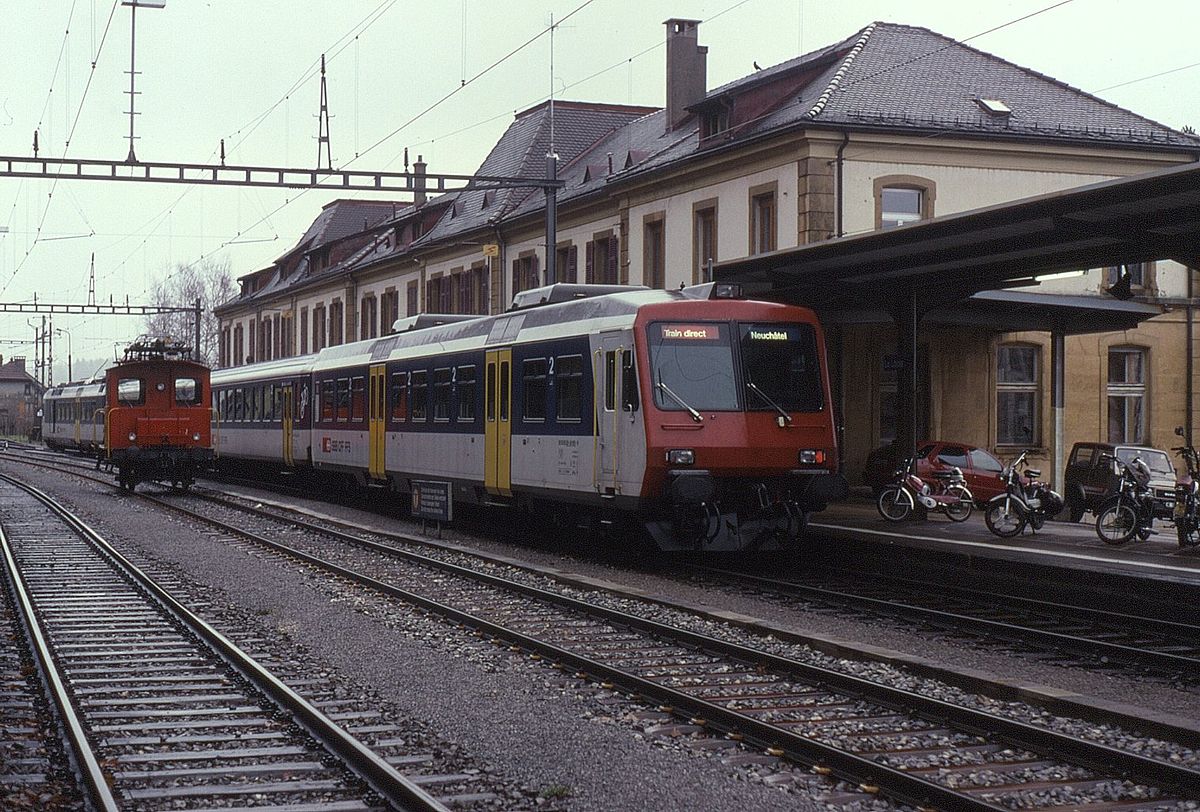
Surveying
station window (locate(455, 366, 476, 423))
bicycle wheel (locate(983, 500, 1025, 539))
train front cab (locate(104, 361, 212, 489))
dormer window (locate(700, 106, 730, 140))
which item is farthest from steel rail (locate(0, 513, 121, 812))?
dormer window (locate(700, 106, 730, 140))

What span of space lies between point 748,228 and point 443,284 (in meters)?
21.7

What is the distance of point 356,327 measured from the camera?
64.0m

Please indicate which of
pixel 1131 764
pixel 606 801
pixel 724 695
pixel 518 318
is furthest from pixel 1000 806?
pixel 518 318

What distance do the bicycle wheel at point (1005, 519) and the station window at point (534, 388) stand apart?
19.9 ft

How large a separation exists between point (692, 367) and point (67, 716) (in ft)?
31.5

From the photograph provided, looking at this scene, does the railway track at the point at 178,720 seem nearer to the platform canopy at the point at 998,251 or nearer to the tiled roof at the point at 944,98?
the platform canopy at the point at 998,251

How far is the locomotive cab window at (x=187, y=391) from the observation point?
35.8m

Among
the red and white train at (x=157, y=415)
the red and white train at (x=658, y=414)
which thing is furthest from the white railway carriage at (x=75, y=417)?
the red and white train at (x=658, y=414)

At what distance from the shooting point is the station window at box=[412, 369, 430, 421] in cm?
2519

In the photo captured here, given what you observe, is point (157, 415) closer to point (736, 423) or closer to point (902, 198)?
point (902, 198)

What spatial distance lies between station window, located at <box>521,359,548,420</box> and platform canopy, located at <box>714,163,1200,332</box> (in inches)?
134

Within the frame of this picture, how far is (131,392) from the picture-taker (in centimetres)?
3553

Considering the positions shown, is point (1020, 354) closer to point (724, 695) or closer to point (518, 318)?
point (518, 318)

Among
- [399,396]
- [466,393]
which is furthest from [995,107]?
[466,393]
